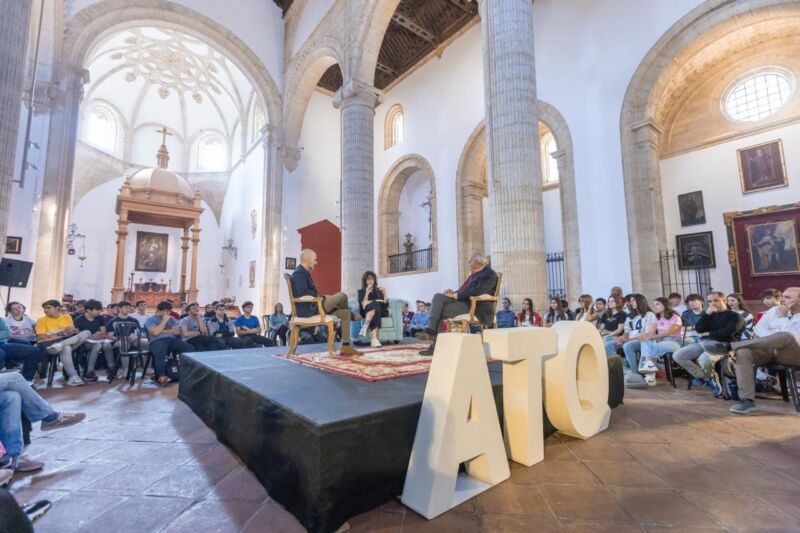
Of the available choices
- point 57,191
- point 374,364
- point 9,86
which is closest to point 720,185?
point 374,364

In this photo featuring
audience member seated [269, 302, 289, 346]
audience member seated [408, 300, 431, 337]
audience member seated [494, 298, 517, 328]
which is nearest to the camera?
audience member seated [494, 298, 517, 328]

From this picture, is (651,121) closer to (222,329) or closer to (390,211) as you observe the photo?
(390,211)

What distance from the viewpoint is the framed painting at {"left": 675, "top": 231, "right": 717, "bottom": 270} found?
28.9 ft

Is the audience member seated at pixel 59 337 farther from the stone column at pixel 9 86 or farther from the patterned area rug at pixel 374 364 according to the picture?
the patterned area rug at pixel 374 364

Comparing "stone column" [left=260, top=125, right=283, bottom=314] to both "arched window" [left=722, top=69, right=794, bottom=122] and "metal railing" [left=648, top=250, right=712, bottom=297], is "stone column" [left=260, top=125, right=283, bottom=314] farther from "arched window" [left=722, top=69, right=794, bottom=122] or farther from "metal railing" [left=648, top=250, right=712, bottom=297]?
"arched window" [left=722, top=69, right=794, bottom=122]

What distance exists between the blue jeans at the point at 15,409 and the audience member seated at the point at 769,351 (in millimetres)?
4829

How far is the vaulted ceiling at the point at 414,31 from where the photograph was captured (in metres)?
10.7

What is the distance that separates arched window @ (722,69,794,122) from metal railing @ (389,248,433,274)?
851cm

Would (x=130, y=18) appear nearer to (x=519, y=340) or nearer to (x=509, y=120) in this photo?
(x=509, y=120)

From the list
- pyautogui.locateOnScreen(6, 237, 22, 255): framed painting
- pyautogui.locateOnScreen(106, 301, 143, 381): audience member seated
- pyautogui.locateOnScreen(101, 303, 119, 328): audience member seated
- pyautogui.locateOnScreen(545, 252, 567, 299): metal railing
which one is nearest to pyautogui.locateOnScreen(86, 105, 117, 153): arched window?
pyautogui.locateOnScreen(6, 237, 22, 255): framed painting

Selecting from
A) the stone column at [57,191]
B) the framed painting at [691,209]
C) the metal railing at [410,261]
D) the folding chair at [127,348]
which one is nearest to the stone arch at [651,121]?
the framed painting at [691,209]

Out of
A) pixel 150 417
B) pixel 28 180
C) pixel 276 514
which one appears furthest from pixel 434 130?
pixel 276 514

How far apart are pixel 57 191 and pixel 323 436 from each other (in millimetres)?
10077

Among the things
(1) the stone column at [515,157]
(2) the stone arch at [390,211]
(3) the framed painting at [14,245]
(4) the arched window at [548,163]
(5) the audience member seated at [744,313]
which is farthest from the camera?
(2) the stone arch at [390,211]
